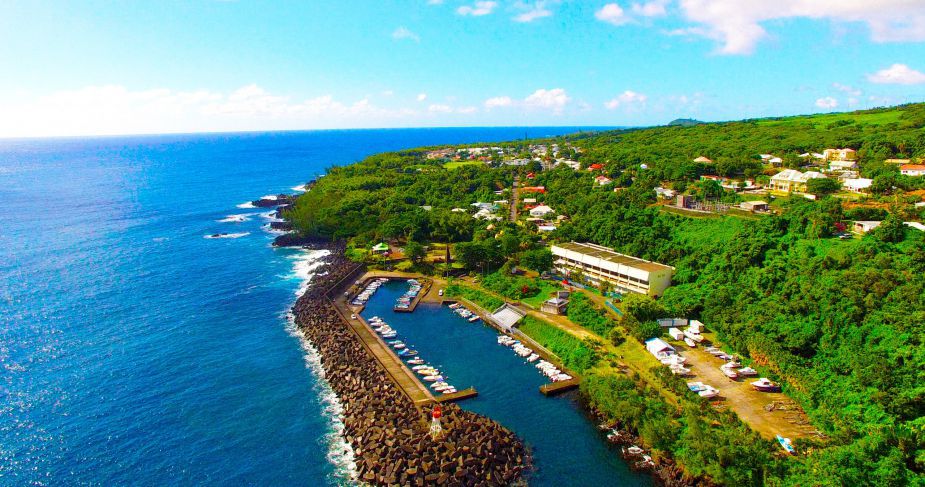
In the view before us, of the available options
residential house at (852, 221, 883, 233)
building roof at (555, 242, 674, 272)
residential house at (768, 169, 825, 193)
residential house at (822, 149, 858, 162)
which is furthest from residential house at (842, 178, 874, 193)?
building roof at (555, 242, 674, 272)

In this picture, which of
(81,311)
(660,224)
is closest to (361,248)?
(81,311)

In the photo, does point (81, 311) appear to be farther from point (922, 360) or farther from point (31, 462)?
point (922, 360)

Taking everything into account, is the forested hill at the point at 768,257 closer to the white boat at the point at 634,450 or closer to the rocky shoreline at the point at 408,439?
the white boat at the point at 634,450

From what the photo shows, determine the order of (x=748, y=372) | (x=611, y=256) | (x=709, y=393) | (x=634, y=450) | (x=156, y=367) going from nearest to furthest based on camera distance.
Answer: (x=634, y=450) < (x=709, y=393) < (x=748, y=372) < (x=156, y=367) < (x=611, y=256)

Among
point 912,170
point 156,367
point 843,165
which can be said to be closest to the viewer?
point 156,367

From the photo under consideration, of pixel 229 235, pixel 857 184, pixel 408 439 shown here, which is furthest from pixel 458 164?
pixel 408 439

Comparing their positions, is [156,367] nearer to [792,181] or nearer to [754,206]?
[754,206]

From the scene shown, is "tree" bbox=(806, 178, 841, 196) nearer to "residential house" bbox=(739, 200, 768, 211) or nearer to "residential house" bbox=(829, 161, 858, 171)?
"residential house" bbox=(739, 200, 768, 211)
